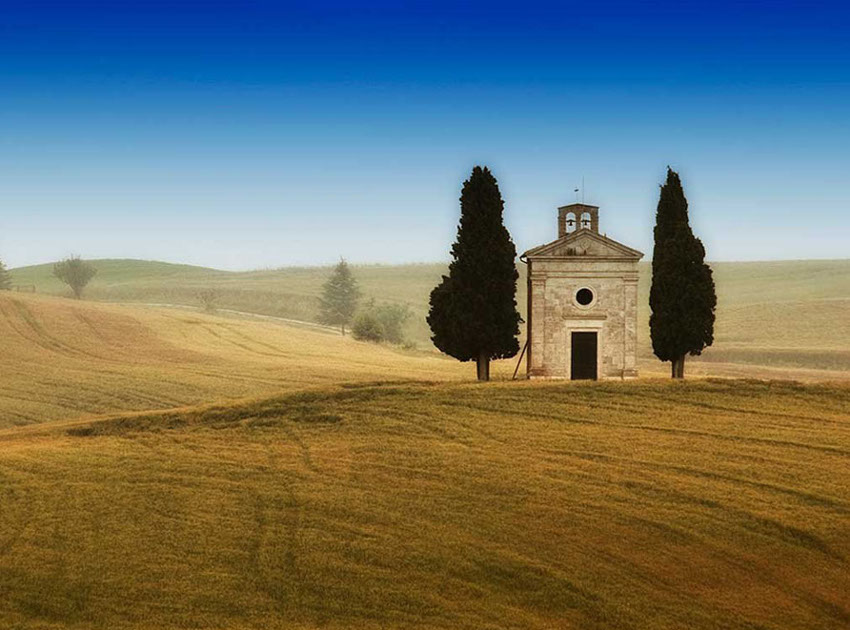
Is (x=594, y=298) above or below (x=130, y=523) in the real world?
above

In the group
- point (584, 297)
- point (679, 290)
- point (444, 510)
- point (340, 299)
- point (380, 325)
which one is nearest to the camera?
point (444, 510)

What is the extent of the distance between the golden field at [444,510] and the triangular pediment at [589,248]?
7.66 m

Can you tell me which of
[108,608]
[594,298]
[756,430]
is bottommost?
[108,608]

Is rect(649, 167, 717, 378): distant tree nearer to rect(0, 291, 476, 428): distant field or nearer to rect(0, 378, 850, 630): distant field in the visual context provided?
rect(0, 378, 850, 630): distant field

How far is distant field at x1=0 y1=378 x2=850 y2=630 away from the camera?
15.9m

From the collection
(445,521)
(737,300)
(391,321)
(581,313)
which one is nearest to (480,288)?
(581,313)

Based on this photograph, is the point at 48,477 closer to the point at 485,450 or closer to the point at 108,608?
the point at 108,608

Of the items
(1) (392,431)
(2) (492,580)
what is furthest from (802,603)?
(1) (392,431)

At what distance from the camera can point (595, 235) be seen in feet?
134

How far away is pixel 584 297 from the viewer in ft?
134

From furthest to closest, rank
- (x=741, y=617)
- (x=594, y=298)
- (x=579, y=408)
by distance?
1. (x=594, y=298)
2. (x=579, y=408)
3. (x=741, y=617)

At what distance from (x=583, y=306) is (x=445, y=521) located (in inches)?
879

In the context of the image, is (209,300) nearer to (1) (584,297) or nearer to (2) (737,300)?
(2) (737,300)

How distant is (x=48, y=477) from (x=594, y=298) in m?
24.3
